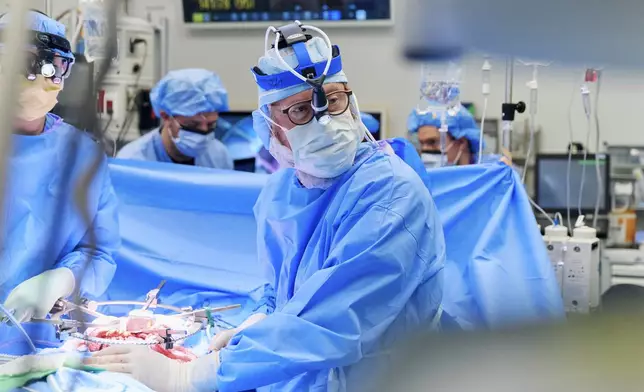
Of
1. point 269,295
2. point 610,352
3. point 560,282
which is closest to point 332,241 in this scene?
point 269,295

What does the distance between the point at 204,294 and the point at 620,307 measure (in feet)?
6.32

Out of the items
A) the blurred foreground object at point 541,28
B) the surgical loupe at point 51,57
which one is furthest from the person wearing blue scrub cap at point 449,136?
the blurred foreground object at point 541,28

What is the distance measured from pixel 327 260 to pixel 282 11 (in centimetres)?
322

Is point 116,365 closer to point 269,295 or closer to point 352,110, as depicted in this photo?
point 269,295

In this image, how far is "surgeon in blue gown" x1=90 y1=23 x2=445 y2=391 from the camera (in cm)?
131

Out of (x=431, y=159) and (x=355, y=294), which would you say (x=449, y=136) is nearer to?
(x=431, y=159)

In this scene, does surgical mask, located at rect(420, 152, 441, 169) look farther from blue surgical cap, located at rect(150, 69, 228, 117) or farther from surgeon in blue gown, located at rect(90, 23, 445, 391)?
surgeon in blue gown, located at rect(90, 23, 445, 391)

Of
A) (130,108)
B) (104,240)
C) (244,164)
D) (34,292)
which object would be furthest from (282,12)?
(34,292)

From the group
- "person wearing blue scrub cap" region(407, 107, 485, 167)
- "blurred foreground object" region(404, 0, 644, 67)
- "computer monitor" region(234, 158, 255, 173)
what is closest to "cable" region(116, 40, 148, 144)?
"computer monitor" region(234, 158, 255, 173)

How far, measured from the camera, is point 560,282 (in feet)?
8.45

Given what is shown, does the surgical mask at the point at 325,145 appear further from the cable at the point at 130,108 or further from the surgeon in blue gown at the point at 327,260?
the cable at the point at 130,108

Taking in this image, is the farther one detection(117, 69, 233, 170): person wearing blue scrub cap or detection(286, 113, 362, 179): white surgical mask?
detection(117, 69, 233, 170): person wearing blue scrub cap

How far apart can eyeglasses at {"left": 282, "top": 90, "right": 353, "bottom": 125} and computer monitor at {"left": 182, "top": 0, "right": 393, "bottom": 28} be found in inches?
104

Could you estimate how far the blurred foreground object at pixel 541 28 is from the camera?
0.58 metres
